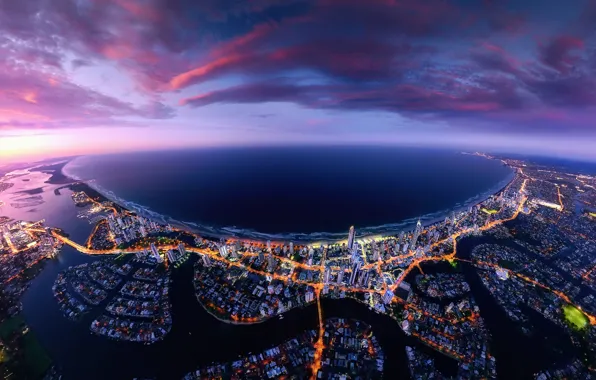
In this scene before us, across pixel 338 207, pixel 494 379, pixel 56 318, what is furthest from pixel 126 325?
pixel 338 207

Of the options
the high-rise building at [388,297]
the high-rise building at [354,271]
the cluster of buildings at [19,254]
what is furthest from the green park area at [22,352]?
the high-rise building at [388,297]

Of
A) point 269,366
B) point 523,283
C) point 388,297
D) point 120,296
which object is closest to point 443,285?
point 388,297

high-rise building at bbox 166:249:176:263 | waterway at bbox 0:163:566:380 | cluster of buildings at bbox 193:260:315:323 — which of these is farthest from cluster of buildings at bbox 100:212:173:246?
cluster of buildings at bbox 193:260:315:323

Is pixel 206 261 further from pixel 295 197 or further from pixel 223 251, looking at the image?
pixel 295 197

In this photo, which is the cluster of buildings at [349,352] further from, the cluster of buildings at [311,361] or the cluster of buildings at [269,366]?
the cluster of buildings at [269,366]

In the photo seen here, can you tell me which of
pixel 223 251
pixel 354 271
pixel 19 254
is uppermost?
pixel 354 271

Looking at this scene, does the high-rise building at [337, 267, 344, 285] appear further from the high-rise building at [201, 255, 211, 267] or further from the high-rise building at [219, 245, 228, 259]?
the high-rise building at [201, 255, 211, 267]
